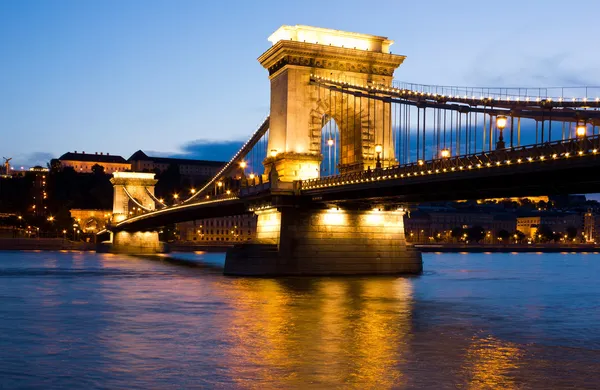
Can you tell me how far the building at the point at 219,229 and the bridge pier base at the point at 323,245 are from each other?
4217 inches

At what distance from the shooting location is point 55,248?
399 ft

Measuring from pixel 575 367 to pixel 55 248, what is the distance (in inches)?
4374

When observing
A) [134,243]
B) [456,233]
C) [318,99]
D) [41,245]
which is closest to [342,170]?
[318,99]

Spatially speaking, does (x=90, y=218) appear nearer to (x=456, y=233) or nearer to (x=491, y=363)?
(x=456, y=233)

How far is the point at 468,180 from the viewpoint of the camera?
112ft

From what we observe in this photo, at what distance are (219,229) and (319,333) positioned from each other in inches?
5281

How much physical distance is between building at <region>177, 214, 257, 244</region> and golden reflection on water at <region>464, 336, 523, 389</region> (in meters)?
133

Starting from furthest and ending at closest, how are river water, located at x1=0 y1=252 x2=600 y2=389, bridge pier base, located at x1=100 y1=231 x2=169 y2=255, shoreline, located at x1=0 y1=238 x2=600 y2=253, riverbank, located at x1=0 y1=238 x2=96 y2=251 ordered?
1. shoreline, located at x1=0 y1=238 x2=600 y2=253
2. riverbank, located at x1=0 y1=238 x2=96 y2=251
3. bridge pier base, located at x1=100 y1=231 x2=169 y2=255
4. river water, located at x1=0 y1=252 x2=600 y2=389

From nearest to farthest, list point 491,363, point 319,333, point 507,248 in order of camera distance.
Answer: point 491,363 → point 319,333 → point 507,248

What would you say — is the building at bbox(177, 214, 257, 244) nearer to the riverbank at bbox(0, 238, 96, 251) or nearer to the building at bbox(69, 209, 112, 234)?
the building at bbox(69, 209, 112, 234)

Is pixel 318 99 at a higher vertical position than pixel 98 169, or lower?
lower

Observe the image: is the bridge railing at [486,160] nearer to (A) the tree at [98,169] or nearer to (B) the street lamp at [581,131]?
(B) the street lamp at [581,131]

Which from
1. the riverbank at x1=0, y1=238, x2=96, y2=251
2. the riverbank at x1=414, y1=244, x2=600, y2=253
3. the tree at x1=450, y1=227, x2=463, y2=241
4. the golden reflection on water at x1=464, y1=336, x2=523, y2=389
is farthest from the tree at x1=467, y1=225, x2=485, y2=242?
the golden reflection on water at x1=464, y1=336, x2=523, y2=389

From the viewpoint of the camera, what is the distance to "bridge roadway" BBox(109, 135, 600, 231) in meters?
28.4
